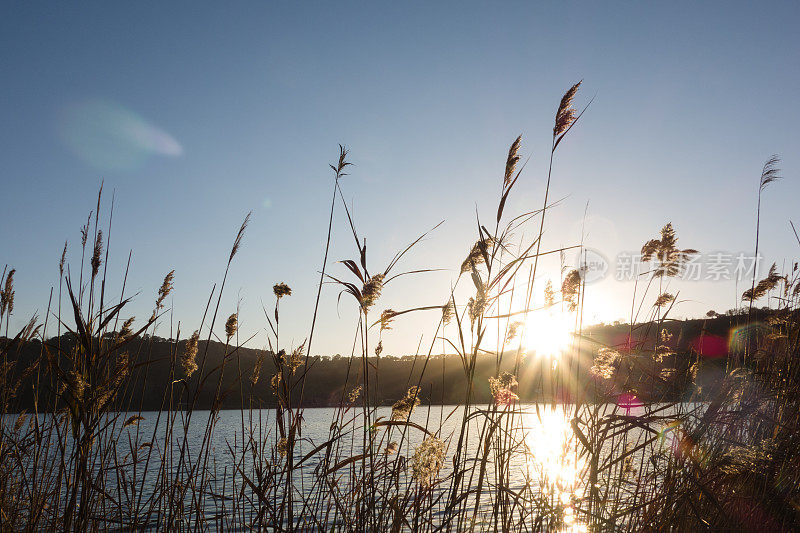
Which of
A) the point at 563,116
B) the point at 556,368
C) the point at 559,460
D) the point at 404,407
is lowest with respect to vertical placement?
the point at 559,460

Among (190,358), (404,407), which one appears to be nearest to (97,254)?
(190,358)

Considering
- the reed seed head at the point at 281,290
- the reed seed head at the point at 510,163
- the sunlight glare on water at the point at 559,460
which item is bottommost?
the sunlight glare on water at the point at 559,460

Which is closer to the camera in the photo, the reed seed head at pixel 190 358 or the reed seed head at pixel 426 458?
the reed seed head at pixel 426 458

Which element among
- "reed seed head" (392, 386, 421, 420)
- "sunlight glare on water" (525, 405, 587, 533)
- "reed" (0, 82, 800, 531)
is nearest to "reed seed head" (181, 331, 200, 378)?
"reed" (0, 82, 800, 531)

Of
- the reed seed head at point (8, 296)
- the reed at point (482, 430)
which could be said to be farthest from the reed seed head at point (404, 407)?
the reed seed head at point (8, 296)

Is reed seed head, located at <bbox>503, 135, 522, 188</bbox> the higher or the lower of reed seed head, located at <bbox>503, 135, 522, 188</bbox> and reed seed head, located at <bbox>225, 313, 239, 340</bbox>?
the higher

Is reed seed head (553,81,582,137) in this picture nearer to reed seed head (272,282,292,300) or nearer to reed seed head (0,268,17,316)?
reed seed head (272,282,292,300)

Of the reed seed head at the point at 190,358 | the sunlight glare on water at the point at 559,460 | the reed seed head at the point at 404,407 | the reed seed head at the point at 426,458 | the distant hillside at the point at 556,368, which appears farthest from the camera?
the reed seed head at the point at 190,358

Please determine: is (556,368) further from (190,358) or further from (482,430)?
(190,358)

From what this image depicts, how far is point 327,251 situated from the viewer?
2197 millimetres

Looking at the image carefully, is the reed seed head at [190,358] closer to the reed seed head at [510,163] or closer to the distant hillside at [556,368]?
the distant hillside at [556,368]

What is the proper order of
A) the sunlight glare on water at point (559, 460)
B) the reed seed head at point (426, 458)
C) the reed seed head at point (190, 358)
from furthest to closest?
the reed seed head at point (190, 358) → the sunlight glare on water at point (559, 460) → the reed seed head at point (426, 458)

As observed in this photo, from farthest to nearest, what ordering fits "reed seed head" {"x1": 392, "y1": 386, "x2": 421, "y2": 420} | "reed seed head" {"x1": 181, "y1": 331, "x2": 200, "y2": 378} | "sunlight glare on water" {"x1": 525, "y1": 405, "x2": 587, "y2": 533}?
"reed seed head" {"x1": 181, "y1": 331, "x2": 200, "y2": 378} < "sunlight glare on water" {"x1": 525, "y1": 405, "x2": 587, "y2": 533} < "reed seed head" {"x1": 392, "y1": 386, "x2": 421, "y2": 420}

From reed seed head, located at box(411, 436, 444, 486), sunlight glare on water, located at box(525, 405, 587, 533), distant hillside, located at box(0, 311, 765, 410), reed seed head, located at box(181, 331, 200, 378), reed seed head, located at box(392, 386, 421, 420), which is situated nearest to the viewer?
reed seed head, located at box(411, 436, 444, 486)
